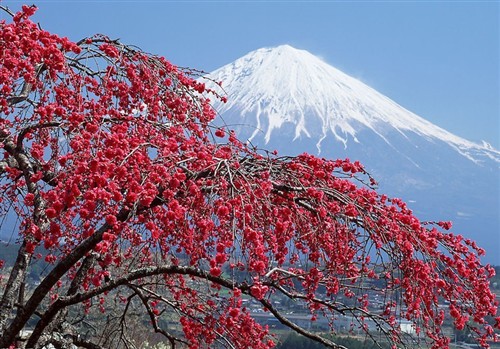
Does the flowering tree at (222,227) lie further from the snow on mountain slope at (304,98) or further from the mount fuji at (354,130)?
the snow on mountain slope at (304,98)

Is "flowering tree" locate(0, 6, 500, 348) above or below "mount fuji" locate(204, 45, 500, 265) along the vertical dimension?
below

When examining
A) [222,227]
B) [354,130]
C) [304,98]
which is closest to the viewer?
[222,227]

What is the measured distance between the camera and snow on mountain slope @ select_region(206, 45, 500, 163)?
508ft

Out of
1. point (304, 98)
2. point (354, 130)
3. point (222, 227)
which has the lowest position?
point (222, 227)

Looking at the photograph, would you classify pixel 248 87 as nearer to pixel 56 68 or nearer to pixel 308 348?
pixel 308 348

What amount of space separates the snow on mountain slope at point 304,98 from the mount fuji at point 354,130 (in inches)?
9.5

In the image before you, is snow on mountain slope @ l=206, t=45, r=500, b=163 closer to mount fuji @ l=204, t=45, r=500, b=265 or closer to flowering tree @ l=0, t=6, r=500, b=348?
mount fuji @ l=204, t=45, r=500, b=265

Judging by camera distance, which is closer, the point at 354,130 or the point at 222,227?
the point at 222,227

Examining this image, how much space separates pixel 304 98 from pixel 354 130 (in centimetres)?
1604

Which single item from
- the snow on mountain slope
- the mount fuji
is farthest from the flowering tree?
the snow on mountain slope

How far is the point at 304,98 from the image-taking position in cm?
16462

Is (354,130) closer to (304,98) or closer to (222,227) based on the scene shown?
(304,98)

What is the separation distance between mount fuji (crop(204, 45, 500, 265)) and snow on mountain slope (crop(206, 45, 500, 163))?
24cm

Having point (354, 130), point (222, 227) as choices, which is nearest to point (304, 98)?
point (354, 130)
